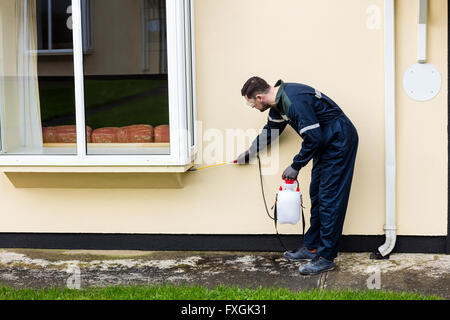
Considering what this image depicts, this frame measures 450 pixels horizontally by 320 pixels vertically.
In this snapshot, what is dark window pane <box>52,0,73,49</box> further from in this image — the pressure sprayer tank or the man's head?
the pressure sprayer tank

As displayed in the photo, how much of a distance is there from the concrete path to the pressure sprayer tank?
464 mm

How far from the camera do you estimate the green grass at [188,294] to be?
15.3 feet

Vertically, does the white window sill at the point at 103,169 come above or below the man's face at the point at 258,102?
below

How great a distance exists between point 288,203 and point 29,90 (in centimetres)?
274

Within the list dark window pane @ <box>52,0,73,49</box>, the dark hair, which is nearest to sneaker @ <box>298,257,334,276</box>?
the dark hair

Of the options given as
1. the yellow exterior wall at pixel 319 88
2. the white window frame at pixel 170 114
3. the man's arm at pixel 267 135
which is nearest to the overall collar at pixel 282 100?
the man's arm at pixel 267 135

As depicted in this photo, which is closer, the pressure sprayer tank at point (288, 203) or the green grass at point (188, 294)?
the green grass at point (188, 294)

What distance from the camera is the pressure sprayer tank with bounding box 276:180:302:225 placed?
533cm

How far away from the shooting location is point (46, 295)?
4852mm

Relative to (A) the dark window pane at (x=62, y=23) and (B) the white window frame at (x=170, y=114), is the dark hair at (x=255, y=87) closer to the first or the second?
(B) the white window frame at (x=170, y=114)

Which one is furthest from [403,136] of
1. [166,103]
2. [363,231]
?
[166,103]

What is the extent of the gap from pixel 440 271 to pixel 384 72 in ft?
5.85

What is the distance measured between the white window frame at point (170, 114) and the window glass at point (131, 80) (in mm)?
84

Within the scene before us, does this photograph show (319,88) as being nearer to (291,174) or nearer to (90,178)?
(291,174)
